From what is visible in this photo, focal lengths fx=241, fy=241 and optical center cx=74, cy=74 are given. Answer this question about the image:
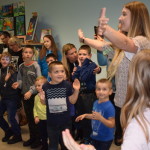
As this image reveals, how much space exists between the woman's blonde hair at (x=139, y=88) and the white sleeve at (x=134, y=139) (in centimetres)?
4

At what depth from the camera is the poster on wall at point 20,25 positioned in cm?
525

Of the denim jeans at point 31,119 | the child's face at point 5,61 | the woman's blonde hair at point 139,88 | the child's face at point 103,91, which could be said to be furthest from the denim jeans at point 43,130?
the woman's blonde hair at point 139,88

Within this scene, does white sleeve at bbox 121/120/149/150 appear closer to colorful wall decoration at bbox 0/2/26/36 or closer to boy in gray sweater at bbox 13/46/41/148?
boy in gray sweater at bbox 13/46/41/148

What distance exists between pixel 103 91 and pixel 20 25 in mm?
3559

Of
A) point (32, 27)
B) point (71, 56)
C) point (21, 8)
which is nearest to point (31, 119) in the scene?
point (71, 56)

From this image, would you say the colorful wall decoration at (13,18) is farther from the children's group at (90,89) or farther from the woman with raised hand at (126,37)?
the woman with raised hand at (126,37)

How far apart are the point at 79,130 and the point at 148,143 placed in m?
2.40

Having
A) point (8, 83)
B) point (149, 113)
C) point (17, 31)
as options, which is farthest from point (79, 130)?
point (17, 31)

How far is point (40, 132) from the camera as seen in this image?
9.37 feet

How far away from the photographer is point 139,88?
40.0 inches

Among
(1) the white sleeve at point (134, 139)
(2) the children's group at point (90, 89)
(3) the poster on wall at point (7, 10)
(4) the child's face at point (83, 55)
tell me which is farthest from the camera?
(3) the poster on wall at point (7, 10)

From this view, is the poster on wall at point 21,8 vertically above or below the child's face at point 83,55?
above

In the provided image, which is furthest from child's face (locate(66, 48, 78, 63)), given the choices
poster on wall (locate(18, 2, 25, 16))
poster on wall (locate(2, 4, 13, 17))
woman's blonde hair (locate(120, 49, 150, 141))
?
poster on wall (locate(2, 4, 13, 17))

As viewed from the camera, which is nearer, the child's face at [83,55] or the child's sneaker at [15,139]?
the child's face at [83,55]
